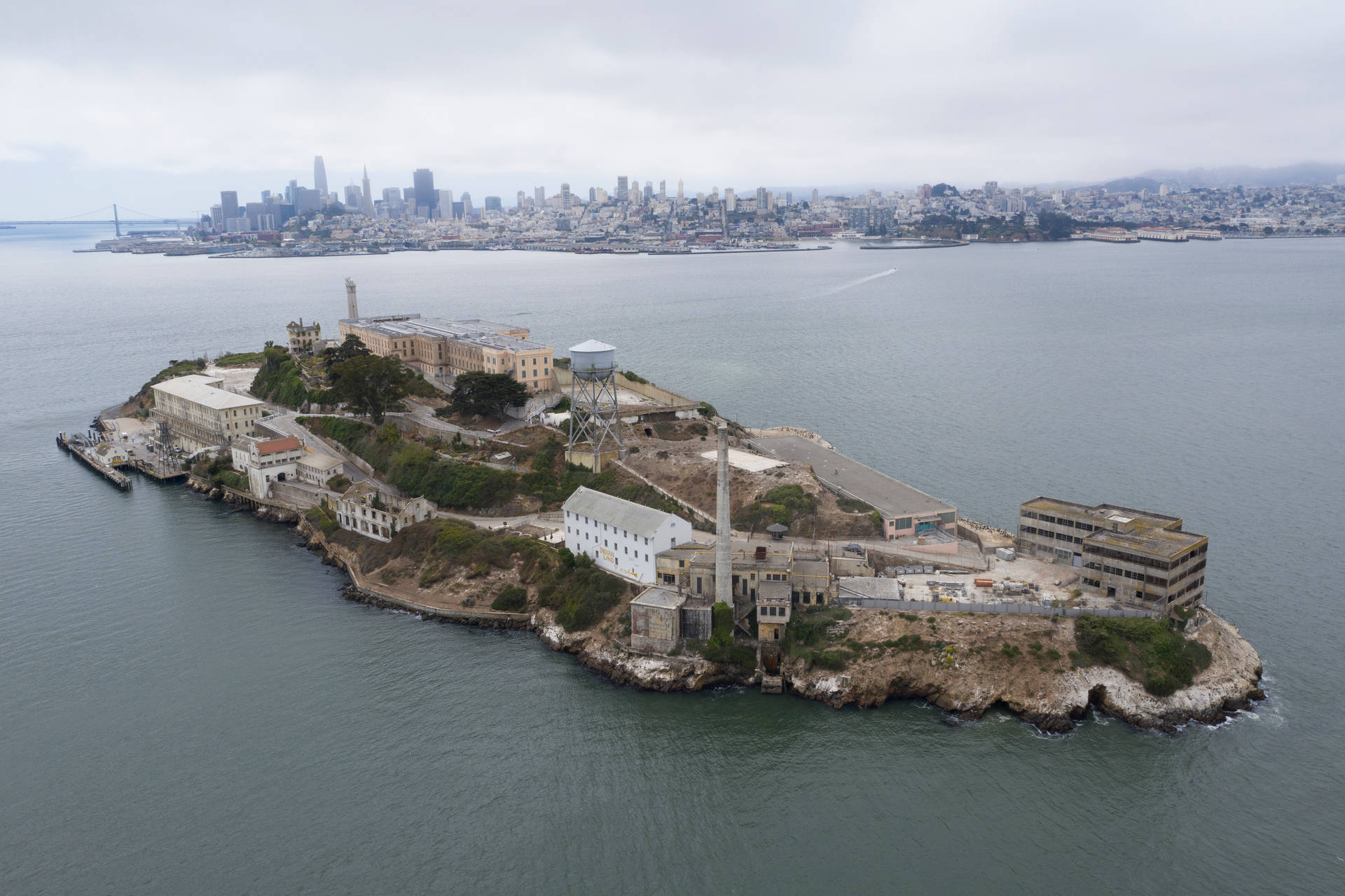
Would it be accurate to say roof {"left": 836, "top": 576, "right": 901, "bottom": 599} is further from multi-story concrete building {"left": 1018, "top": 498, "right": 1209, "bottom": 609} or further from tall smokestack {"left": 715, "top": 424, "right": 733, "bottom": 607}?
multi-story concrete building {"left": 1018, "top": 498, "right": 1209, "bottom": 609}

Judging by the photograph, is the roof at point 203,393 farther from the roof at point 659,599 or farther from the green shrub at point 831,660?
the green shrub at point 831,660

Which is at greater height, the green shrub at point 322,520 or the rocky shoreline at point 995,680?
the green shrub at point 322,520

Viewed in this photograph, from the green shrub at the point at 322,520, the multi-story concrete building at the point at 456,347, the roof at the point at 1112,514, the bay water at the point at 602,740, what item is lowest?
the bay water at the point at 602,740

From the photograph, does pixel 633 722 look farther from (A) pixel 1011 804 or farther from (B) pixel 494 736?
(A) pixel 1011 804

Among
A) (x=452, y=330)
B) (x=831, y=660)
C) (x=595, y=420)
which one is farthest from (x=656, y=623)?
(x=452, y=330)

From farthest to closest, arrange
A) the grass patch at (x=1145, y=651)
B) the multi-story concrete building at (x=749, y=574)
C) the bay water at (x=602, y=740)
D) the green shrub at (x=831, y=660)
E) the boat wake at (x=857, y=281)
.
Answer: the boat wake at (x=857, y=281), the multi-story concrete building at (x=749, y=574), the green shrub at (x=831, y=660), the grass patch at (x=1145, y=651), the bay water at (x=602, y=740)

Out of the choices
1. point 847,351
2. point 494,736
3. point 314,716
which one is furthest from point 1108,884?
point 847,351

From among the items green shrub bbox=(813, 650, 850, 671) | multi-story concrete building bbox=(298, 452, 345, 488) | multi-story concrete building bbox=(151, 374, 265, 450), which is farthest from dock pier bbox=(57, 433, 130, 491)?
green shrub bbox=(813, 650, 850, 671)

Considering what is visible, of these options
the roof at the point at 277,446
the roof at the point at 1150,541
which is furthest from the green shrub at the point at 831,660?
the roof at the point at 277,446

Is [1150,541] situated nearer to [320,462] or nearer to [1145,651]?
[1145,651]
